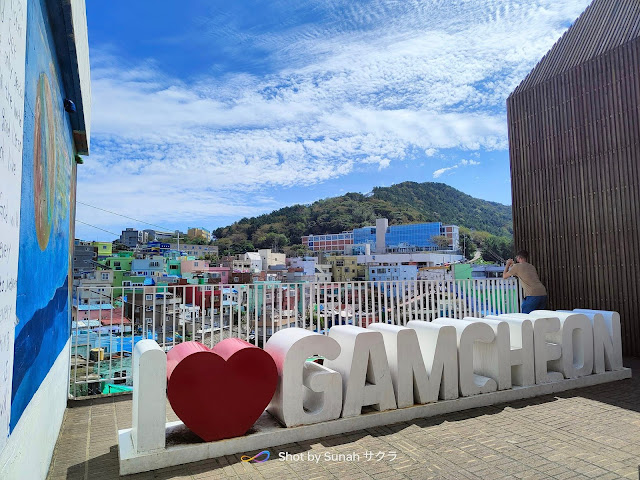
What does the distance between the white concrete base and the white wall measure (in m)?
0.53

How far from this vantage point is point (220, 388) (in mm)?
3582

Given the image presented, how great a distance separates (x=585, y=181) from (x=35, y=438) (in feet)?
30.1

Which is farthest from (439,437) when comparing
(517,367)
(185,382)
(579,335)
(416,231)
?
(416,231)

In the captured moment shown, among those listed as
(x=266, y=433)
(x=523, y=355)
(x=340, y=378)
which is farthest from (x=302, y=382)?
(x=523, y=355)

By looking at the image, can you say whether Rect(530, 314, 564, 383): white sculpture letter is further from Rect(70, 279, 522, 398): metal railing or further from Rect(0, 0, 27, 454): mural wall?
Rect(0, 0, 27, 454): mural wall

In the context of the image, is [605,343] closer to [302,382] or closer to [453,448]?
[453,448]

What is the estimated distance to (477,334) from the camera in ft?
15.8

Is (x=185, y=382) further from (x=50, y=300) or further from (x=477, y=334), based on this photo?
(x=477, y=334)

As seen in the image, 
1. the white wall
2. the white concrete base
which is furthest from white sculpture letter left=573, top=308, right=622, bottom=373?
the white wall

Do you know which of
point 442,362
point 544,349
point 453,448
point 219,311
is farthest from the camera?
point 219,311

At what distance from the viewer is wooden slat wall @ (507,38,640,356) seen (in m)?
7.46

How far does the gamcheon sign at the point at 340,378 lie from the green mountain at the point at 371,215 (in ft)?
292

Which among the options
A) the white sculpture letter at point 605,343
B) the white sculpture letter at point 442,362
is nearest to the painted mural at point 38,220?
the white sculpture letter at point 442,362

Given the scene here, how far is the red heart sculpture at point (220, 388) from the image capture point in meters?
3.47
